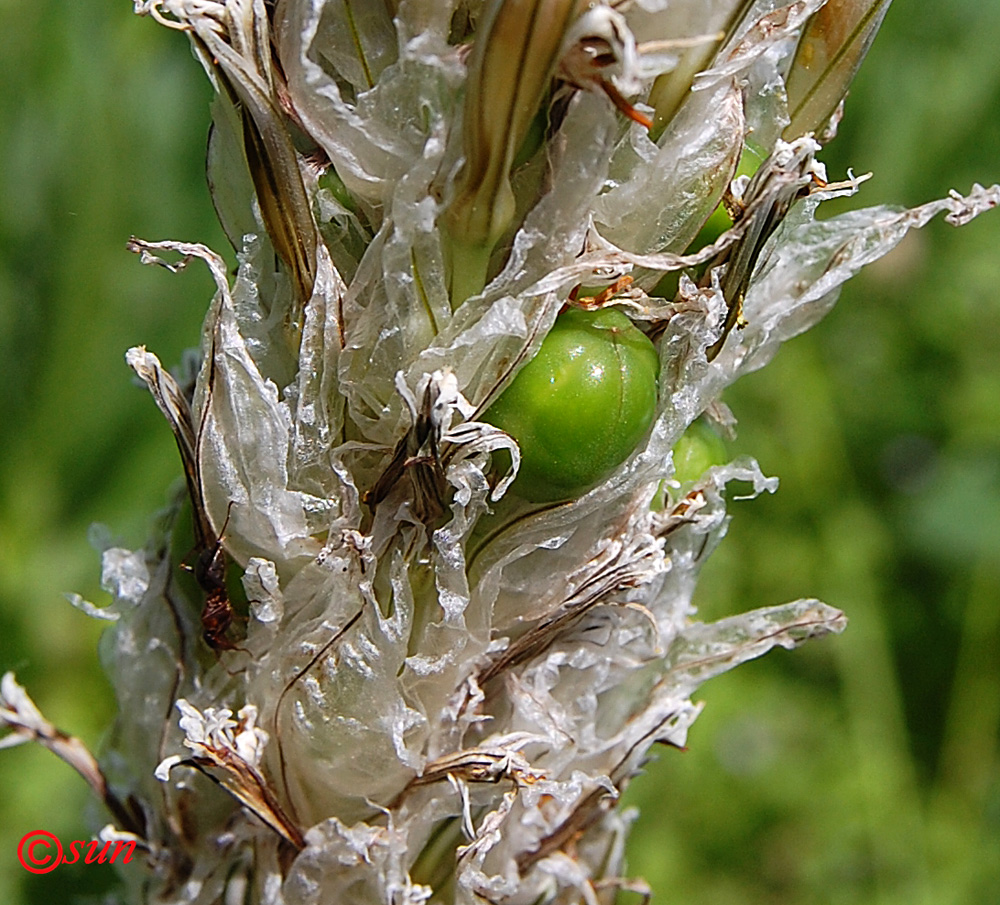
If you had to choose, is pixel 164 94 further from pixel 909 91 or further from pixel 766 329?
pixel 909 91

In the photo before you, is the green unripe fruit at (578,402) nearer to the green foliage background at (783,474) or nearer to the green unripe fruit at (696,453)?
the green unripe fruit at (696,453)

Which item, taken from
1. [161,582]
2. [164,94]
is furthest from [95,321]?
[161,582]

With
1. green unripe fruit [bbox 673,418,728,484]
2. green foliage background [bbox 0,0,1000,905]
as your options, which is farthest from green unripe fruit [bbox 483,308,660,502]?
green foliage background [bbox 0,0,1000,905]

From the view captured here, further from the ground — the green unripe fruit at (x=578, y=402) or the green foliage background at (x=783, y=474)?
the green unripe fruit at (x=578, y=402)

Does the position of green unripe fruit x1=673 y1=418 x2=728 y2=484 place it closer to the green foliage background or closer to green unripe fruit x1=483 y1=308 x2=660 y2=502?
green unripe fruit x1=483 y1=308 x2=660 y2=502

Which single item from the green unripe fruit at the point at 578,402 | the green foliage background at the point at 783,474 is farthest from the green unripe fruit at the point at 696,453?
the green foliage background at the point at 783,474
